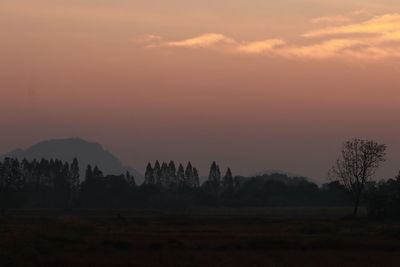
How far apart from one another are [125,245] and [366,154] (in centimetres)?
7420

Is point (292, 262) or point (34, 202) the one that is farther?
point (34, 202)

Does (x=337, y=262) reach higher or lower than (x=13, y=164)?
lower

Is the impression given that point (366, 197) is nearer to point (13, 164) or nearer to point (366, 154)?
point (366, 154)

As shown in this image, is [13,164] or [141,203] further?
[141,203]

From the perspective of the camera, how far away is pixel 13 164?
17012 centimetres

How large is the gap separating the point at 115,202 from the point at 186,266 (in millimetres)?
146078

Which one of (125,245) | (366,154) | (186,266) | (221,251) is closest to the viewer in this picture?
(186,266)

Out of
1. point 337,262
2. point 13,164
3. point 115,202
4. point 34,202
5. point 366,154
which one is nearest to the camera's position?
point 337,262

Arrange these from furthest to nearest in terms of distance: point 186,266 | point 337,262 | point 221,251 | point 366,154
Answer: point 366,154, point 221,251, point 337,262, point 186,266

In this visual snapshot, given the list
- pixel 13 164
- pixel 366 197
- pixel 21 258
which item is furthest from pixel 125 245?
pixel 13 164

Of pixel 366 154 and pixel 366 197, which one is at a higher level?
pixel 366 154

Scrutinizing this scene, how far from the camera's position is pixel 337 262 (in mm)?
41906

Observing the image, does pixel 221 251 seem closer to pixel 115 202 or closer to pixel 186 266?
pixel 186 266

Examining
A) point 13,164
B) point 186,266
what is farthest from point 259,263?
point 13,164
